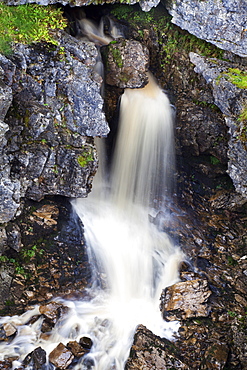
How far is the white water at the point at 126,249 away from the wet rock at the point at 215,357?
0.90m

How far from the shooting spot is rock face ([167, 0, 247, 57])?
8.67m

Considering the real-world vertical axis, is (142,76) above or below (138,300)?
above

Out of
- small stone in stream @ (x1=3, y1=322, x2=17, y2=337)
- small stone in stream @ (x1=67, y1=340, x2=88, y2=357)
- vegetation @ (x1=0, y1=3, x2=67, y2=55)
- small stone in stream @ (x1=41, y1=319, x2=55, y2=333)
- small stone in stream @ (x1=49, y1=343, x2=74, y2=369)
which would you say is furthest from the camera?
vegetation @ (x1=0, y1=3, x2=67, y2=55)

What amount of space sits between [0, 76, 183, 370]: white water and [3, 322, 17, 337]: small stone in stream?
158mm

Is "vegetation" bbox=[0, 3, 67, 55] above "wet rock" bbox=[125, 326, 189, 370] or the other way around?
above

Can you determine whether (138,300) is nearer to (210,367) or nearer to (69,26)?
(210,367)

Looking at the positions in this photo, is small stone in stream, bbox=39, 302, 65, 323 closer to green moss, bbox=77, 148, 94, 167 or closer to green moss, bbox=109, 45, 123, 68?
green moss, bbox=77, 148, 94, 167

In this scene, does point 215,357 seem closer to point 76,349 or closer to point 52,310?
point 76,349

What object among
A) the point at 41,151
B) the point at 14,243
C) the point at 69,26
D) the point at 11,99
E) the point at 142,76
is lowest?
the point at 14,243

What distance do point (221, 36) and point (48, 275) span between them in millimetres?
7594

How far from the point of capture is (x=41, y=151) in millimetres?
7719

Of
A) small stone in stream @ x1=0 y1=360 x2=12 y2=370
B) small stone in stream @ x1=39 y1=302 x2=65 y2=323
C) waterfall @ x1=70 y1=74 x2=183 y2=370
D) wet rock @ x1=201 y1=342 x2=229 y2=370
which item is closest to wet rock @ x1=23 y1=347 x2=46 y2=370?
small stone in stream @ x1=0 y1=360 x2=12 y2=370

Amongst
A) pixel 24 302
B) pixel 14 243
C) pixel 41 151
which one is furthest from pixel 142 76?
pixel 24 302

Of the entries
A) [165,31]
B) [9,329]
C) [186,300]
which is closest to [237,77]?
[165,31]
